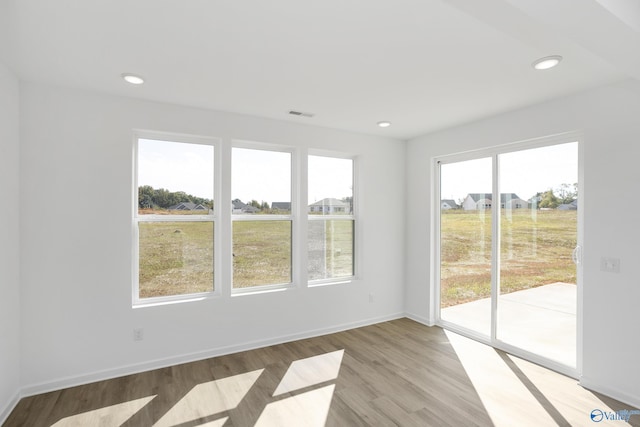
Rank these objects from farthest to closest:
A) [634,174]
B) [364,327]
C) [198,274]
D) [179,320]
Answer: [364,327] → [198,274] → [179,320] → [634,174]

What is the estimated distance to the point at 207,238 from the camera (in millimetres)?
3521

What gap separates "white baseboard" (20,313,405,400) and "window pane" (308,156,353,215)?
1.51 metres

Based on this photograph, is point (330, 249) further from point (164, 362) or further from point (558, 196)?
point (558, 196)

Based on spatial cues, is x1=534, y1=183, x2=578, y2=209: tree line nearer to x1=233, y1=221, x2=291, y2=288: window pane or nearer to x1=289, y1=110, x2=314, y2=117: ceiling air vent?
x1=289, y1=110, x2=314, y2=117: ceiling air vent

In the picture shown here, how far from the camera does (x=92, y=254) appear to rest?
9.37 feet

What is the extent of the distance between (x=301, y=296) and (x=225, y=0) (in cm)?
312

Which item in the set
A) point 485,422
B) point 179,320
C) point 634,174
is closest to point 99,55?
point 179,320

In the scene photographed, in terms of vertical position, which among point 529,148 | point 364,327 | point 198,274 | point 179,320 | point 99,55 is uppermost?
point 99,55

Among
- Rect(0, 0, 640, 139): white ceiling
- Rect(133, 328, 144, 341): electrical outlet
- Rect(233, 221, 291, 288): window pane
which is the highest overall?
Rect(0, 0, 640, 139): white ceiling

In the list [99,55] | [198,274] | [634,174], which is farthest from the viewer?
[198,274]

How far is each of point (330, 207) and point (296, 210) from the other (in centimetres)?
56

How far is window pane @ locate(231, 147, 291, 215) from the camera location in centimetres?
373

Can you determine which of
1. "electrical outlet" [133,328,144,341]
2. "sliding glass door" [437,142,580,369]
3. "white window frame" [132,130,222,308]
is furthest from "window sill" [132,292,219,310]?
"sliding glass door" [437,142,580,369]

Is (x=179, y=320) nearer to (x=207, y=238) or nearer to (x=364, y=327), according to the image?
(x=207, y=238)
